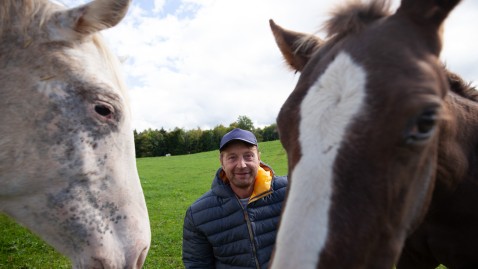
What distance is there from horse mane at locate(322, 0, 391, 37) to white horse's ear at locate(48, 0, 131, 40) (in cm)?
154

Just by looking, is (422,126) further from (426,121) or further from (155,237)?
(155,237)

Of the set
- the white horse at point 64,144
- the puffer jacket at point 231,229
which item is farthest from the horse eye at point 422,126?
the puffer jacket at point 231,229

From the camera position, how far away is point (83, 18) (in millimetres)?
2641

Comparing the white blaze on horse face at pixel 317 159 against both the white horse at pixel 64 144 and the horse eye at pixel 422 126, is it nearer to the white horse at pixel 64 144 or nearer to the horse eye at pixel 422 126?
the horse eye at pixel 422 126

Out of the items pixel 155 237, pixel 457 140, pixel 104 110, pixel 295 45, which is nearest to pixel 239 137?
pixel 295 45

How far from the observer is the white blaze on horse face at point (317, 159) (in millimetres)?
1539

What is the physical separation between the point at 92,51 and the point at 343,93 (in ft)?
6.48

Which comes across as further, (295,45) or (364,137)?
(295,45)

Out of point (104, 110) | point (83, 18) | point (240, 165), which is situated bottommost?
point (240, 165)

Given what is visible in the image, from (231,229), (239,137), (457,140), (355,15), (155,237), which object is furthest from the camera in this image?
(155,237)

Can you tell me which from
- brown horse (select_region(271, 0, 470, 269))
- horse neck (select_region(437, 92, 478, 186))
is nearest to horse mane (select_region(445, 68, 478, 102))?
horse neck (select_region(437, 92, 478, 186))

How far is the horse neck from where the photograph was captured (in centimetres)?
229

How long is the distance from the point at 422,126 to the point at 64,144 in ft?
7.39

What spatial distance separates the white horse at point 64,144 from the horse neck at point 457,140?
2.13 meters
